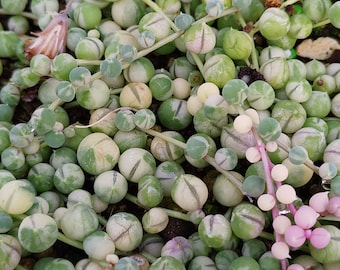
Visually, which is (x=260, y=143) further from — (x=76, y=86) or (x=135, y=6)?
(x=135, y=6)

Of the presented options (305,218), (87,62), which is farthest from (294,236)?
(87,62)

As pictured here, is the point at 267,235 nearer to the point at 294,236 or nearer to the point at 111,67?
the point at 294,236

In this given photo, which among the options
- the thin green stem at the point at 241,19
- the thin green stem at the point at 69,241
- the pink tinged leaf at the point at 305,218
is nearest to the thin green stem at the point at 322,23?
the thin green stem at the point at 241,19

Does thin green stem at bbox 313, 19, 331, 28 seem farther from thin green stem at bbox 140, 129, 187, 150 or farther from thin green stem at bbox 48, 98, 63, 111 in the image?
thin green stem at bbox 48, 98, 63, 111

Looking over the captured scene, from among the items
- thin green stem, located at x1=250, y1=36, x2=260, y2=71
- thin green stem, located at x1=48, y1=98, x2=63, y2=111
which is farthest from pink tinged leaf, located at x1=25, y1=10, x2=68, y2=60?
thin green stem, located at x1=250, y1=36, x2=260, y2=71

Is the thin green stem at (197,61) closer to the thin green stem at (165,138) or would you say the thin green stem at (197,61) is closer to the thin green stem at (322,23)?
the thin green stem at (165,138)

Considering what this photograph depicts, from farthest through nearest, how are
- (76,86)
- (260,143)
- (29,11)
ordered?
(29,11) < (76,86) < (260,143)

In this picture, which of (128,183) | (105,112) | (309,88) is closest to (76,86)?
(105,112)

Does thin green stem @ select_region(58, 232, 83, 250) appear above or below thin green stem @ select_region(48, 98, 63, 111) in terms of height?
below
